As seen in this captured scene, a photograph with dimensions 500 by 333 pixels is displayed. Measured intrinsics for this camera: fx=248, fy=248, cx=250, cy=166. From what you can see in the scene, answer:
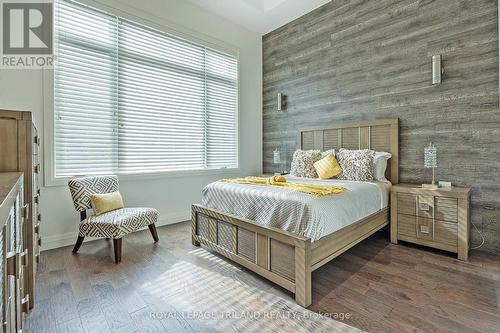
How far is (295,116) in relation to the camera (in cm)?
446

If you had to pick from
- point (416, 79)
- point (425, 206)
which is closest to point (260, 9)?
point (416, 79)

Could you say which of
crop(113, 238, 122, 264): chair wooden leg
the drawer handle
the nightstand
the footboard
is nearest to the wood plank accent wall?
the nightstand

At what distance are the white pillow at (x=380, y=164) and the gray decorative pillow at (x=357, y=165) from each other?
0.18 ft

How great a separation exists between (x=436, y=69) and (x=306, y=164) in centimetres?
188

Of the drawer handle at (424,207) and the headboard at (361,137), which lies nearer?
the drawer handle at (424,207)

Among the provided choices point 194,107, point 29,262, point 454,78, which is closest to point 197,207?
point 29,262

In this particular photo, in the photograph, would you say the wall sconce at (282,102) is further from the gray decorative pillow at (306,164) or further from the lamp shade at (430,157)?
the lamp shade at (430,157)

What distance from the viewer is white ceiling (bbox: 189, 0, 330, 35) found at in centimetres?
384

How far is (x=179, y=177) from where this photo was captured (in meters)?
3.80

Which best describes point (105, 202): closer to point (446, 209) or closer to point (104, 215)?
point (104, 215)

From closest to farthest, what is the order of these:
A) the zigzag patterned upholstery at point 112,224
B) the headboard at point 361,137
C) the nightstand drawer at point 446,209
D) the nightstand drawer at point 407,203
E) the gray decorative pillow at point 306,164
A: the zigzag patterned upholstery at point 112,224 < the nightstand drawer at point 446,209 < the nightstand drawer at point 407,203 < the headboard at point 361,137 < the gray decorative pillow at point 306,164

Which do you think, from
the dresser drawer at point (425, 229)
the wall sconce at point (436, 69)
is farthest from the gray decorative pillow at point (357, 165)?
the wall sconce at point (436, 69)

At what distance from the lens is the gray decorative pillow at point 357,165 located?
3.09 meters

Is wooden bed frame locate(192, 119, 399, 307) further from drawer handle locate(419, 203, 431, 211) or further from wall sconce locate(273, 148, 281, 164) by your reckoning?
wall sconce locate(273, 148, 281, 164)
